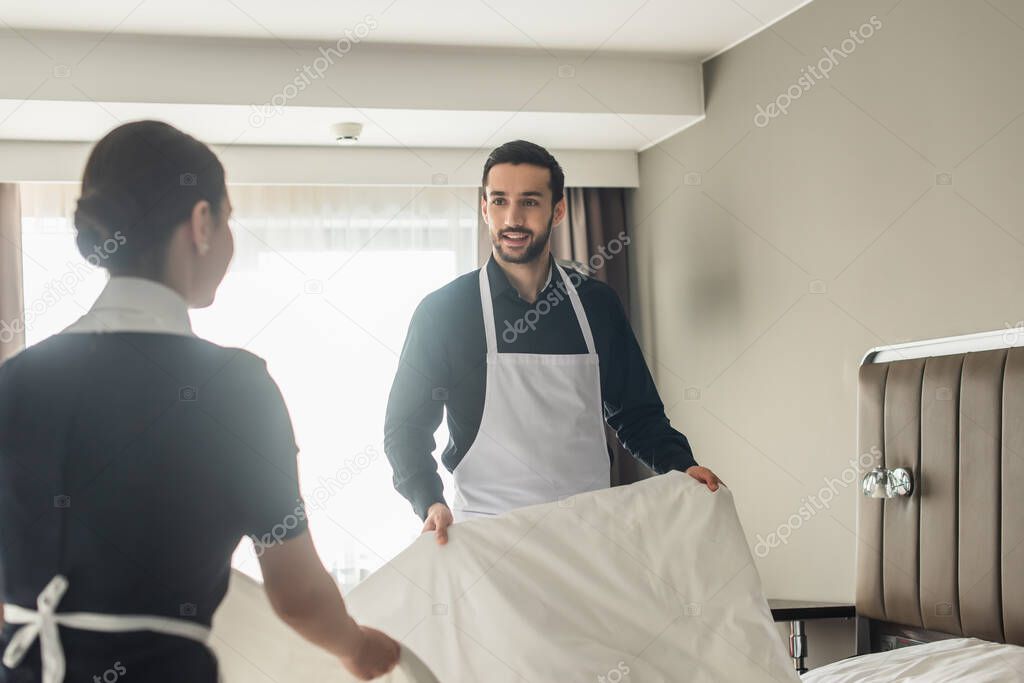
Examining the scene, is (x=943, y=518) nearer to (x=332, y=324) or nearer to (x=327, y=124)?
(x=327, y=124)

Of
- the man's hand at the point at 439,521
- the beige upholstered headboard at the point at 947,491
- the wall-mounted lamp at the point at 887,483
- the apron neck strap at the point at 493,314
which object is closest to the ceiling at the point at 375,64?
the apron neck strap at the point at 493,314

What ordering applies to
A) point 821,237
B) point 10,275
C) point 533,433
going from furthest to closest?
point 10,275
point 821,237
point 533,433

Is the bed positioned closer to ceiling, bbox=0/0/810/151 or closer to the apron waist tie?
ceiling, bbox=0/0/810/151

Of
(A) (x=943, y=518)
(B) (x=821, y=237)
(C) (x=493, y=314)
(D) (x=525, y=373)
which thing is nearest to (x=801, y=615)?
(A) (x=943, y=518)

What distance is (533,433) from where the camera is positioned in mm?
2611

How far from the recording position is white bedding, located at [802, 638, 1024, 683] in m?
2.16

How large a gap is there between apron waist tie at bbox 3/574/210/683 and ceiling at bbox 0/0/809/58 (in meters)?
2.95

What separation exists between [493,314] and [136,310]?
169 centimetres

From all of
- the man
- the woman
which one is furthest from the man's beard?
the woman

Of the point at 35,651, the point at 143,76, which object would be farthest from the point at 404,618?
the point at 143,76

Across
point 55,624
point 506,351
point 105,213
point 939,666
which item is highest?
point 105,213

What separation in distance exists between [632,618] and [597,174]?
3286 millimetres

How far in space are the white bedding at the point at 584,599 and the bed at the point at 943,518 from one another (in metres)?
0.56

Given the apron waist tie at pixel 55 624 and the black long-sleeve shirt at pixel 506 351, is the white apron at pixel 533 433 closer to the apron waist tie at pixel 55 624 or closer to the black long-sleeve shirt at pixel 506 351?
the black long-sleeve shirt at pixel 506 351
